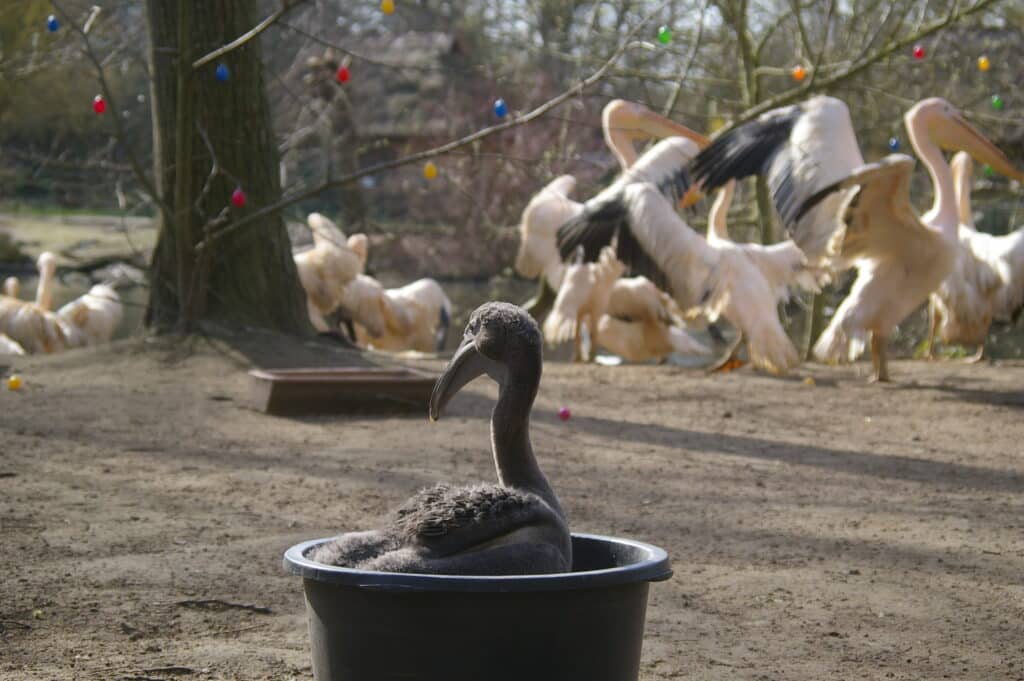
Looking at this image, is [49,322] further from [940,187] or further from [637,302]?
[940,187]

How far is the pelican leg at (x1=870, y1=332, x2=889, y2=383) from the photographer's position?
916cm

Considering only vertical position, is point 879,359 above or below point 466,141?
below

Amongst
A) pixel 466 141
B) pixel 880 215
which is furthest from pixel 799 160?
pixel 466 141

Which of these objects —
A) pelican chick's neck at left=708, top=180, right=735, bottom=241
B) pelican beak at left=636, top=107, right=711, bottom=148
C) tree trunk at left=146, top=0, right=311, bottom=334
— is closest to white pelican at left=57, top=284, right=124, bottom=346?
tree trunk at left=146, top=0, right=311, bottom=334

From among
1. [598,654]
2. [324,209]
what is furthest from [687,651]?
Result: [324,209]

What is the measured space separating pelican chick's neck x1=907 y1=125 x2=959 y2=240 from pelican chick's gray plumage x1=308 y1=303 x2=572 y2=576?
6.62m

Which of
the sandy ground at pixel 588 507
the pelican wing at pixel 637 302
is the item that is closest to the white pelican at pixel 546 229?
the pelican wing at pixel 637 302

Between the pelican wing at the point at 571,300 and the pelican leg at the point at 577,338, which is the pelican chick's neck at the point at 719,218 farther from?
the pelican leg at the point at 577,338

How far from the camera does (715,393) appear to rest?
8.70 metres

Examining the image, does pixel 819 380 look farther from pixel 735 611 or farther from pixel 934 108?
pixel 735 611

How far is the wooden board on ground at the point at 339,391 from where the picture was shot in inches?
274

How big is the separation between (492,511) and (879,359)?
23.6ft

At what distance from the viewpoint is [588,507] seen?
5254 millimetres

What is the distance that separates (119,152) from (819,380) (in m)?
16.7
